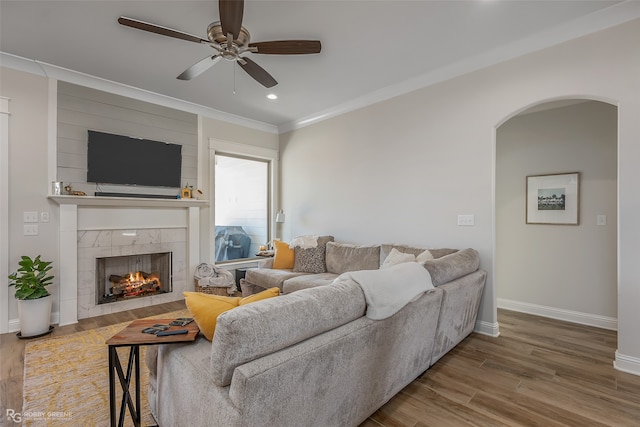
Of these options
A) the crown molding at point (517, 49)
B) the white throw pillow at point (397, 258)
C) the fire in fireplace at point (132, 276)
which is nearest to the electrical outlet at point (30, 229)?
the fire in fireplace at point (132, 276)

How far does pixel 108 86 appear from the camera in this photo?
12.4 feet

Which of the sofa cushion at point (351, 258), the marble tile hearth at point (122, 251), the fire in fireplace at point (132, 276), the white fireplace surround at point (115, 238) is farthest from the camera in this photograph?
the fire in fireplace at point (132, 276)

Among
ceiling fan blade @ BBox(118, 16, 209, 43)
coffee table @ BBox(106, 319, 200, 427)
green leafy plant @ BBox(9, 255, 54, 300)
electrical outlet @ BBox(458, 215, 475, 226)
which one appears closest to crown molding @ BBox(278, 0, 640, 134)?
electrical outlet @ BBox(458, 215, 475, 226)

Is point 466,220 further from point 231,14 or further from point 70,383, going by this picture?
point 70,383

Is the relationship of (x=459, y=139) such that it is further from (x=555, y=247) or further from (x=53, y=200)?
(x=53, y=200)

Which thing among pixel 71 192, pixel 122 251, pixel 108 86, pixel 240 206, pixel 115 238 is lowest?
pixel 122 251

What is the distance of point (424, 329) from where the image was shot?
6.89 feet

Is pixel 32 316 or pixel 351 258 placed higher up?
pixel 351 258

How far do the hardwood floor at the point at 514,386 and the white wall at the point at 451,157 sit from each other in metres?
0.34

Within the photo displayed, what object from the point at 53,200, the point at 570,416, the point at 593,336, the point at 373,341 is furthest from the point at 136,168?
the point at 593,336

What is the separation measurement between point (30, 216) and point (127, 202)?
93 centimetres

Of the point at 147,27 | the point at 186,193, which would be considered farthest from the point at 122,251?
the point at 147,27

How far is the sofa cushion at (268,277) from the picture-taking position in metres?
3.69

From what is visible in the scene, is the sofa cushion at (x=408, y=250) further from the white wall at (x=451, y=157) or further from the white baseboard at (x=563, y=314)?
the white baseboard at (x=563, y=314)
